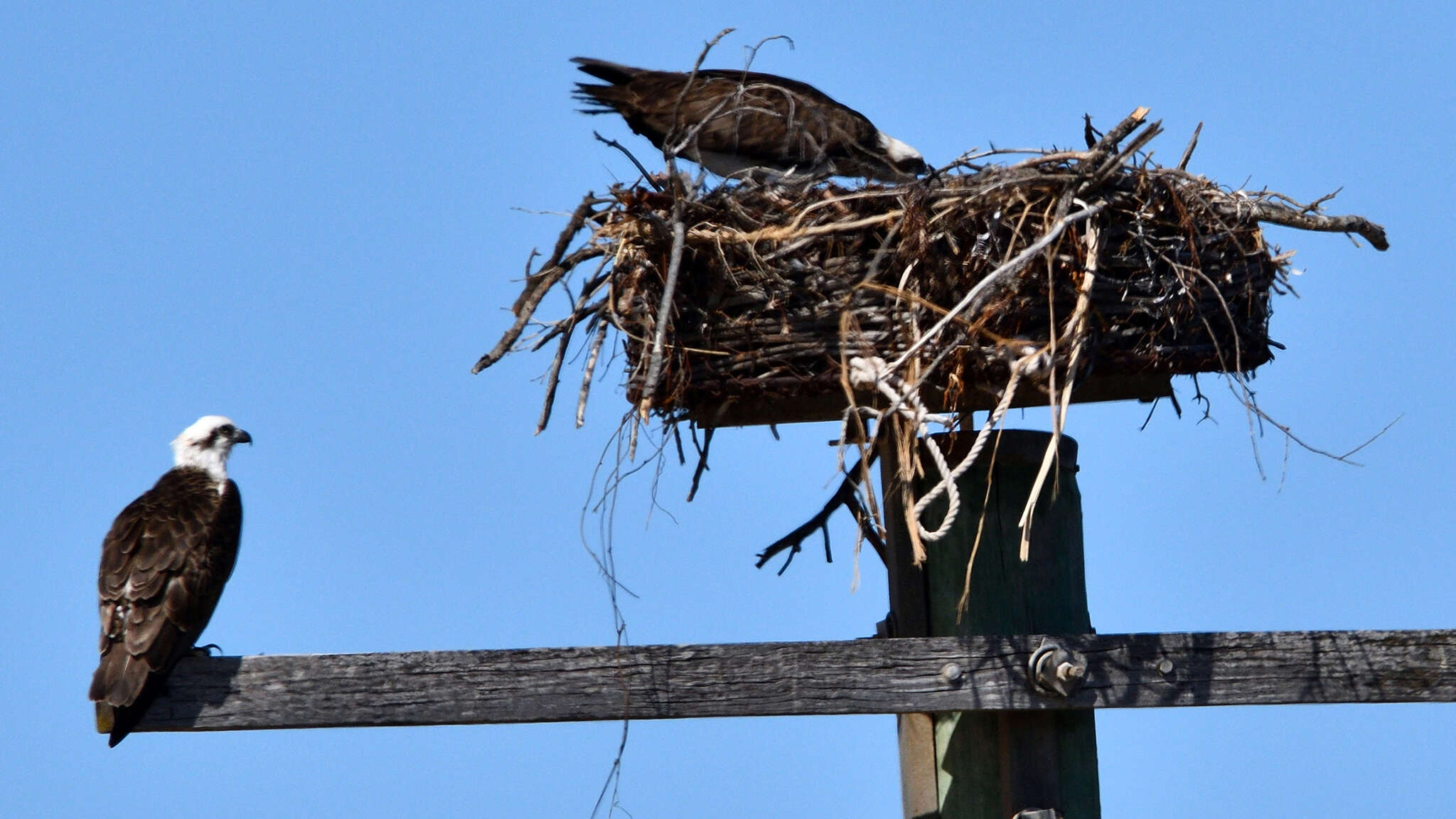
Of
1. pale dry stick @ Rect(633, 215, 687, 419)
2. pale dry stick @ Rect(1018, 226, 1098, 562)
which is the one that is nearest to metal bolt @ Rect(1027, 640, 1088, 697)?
pale dry stick @ Rect(1018, 226, 1098, 562)

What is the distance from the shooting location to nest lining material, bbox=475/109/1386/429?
3.74 m

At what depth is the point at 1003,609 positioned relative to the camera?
339 cm

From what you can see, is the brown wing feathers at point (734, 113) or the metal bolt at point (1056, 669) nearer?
the metal bolt at point (1056, 669)

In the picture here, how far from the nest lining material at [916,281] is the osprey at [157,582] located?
1087mm

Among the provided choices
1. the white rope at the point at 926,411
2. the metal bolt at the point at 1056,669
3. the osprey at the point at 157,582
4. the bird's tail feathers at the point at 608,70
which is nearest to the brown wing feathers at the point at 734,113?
the bird's tail feathers at the point at 608,70

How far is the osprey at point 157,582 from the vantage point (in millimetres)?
3146

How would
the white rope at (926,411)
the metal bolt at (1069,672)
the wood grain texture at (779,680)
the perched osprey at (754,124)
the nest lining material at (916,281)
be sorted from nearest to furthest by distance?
the wood grain texture at (779,680)
the metal bolt at (1069,672)
the white rope at (926,411)
the nest lining material at (916,281)
the perched osprey at (754,124)

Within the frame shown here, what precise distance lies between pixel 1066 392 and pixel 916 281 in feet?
2.23

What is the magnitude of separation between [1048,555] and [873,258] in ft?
3.26

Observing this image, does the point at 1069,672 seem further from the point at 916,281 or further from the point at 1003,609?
the point at 916,281

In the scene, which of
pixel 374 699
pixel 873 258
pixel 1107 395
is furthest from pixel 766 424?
pixel 374 699

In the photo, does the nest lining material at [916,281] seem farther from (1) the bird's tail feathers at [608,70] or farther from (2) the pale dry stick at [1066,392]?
(1) the bird's tail feathers at [608,70]

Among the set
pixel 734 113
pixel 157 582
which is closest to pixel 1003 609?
pixel 157 582

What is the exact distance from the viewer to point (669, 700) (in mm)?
2807
